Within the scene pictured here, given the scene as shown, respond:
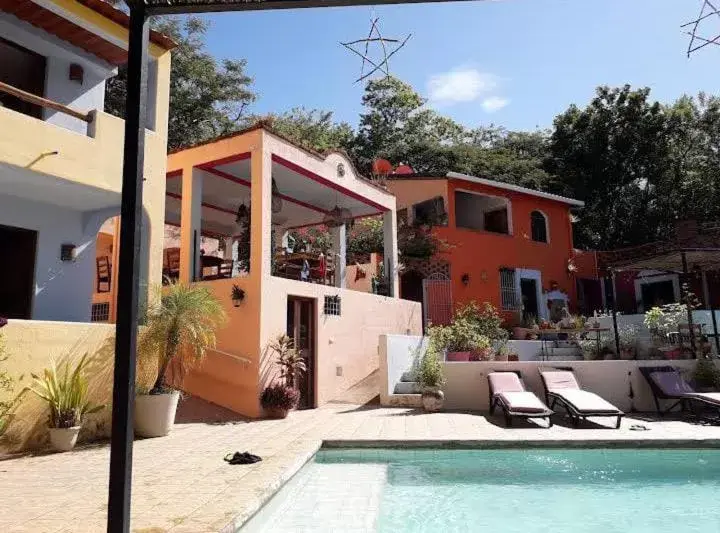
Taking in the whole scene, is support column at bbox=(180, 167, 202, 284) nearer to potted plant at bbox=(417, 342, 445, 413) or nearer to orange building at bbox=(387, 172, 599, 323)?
potted plant at bbox=(417, 342, 445, 413)

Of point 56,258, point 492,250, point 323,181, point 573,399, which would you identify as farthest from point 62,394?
point 492,250

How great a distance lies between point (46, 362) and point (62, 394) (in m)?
0.63

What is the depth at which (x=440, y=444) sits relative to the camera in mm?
8523

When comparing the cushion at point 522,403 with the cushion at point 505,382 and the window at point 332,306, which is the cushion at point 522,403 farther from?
the window at point 332,306

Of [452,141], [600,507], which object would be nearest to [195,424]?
[600,507]

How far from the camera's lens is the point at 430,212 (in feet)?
70.9

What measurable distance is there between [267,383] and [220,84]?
19.9 m

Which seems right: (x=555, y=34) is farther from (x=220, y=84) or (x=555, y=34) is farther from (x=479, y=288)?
(x=220, y=84)

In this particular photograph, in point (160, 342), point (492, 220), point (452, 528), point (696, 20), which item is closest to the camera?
point (696, 20)

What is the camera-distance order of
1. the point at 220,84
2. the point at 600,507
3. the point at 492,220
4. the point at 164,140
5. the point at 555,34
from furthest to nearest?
the point at 220,84 < the point at 492,220 < the point at 164,140 < the point at 600,507 < the point at 555,34

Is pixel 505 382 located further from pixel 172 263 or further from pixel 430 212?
pixel 430 212

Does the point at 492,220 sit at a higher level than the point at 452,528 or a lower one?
higher

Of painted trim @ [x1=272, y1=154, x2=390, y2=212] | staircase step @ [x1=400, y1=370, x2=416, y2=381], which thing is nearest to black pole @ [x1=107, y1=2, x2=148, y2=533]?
painted trim @ [x1=272, y1=154, x2=390, y2=212]

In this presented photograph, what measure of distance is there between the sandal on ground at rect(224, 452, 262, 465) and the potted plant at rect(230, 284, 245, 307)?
15.7ft
